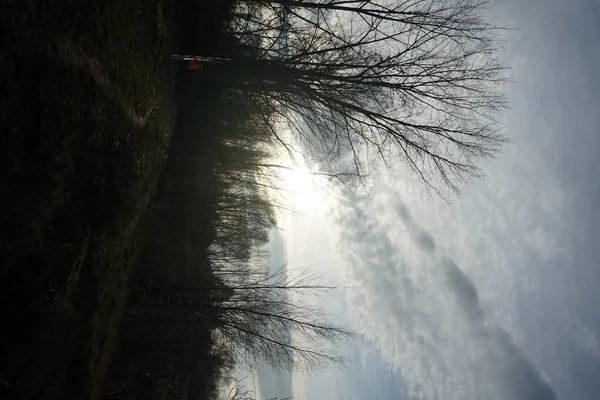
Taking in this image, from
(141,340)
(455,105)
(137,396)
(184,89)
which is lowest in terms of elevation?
(137,396)

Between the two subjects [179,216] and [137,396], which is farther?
[179,216]

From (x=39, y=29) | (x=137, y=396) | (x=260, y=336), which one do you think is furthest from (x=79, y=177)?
(x=260, y=336)

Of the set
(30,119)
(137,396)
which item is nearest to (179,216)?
(137,396)

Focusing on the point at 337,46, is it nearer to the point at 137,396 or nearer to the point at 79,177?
the point at 79,177

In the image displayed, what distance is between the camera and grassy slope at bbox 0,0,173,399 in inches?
177

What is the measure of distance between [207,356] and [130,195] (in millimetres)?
7990

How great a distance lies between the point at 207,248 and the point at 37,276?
13666mm

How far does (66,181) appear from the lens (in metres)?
5.43

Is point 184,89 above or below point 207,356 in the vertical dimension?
above

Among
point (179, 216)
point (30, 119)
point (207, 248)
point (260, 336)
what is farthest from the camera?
point (207, 248)

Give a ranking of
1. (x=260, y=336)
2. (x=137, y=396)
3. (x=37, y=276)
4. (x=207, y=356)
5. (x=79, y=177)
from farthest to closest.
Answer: (x=207, y=356) < (x=260, y=336) < (x=137, y=396) < (x=79, y=177) < (x=37, y=276)

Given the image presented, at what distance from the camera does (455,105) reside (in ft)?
35.0

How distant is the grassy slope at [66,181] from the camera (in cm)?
450

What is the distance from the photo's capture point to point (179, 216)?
1698 cm
